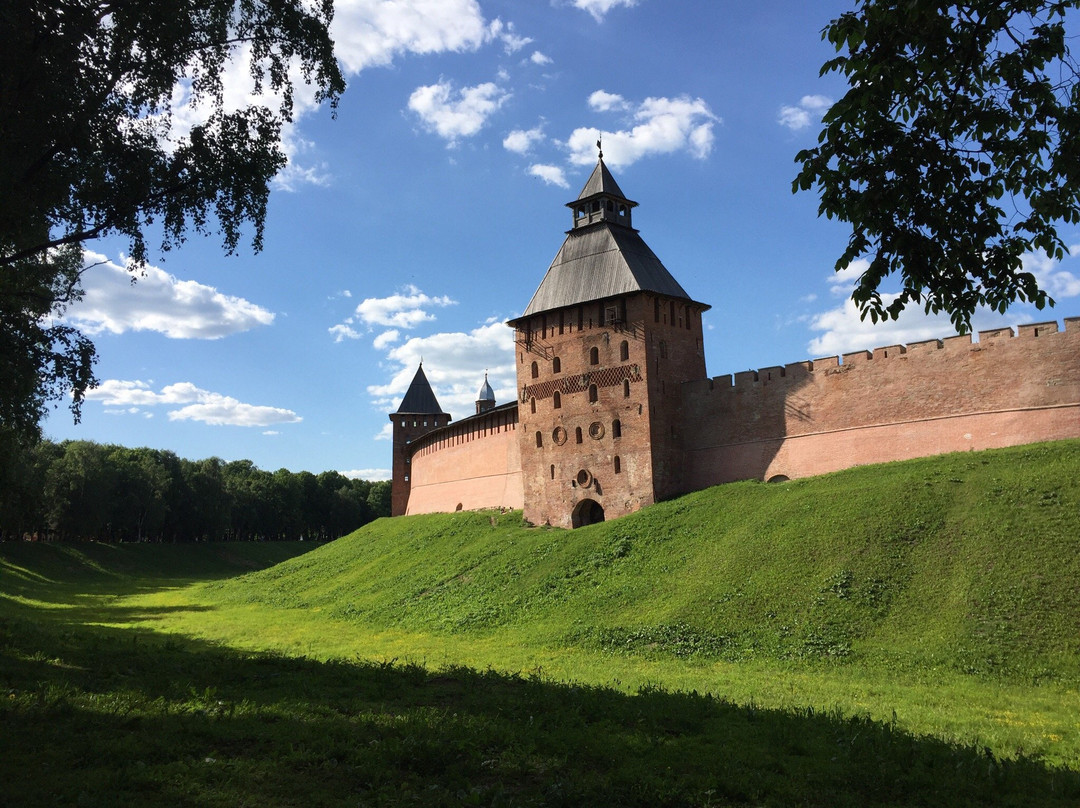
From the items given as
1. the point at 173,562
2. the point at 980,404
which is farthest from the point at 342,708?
the point at 173,562

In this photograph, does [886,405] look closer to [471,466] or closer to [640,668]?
[640,668]

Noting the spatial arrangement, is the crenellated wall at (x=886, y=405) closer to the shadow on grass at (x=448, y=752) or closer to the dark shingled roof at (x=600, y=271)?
the dark shingled roof at (x=600, y=271)

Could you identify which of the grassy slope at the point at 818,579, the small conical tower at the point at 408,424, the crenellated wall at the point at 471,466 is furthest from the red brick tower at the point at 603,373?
the small conical tower at the point at 408,424

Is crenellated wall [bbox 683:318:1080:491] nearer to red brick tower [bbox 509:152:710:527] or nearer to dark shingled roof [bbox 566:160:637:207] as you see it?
red brick tower [bbox 509:152:710:527]

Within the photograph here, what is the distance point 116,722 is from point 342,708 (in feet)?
7.43

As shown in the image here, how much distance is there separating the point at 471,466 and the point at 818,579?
24.2 m

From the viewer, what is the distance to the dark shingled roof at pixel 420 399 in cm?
5469

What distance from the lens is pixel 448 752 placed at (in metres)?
7.09

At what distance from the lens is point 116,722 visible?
7652 mm

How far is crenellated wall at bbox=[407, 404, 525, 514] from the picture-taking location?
35.9 m

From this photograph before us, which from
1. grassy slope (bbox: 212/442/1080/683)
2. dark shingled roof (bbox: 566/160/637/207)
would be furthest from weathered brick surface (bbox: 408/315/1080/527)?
dark shingled roof (bbox: 566/160/637/207)

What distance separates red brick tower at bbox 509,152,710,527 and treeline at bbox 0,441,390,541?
657 inches

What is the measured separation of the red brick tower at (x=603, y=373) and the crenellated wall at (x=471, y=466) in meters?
3.70

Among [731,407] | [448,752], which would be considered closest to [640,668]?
[448,752]
